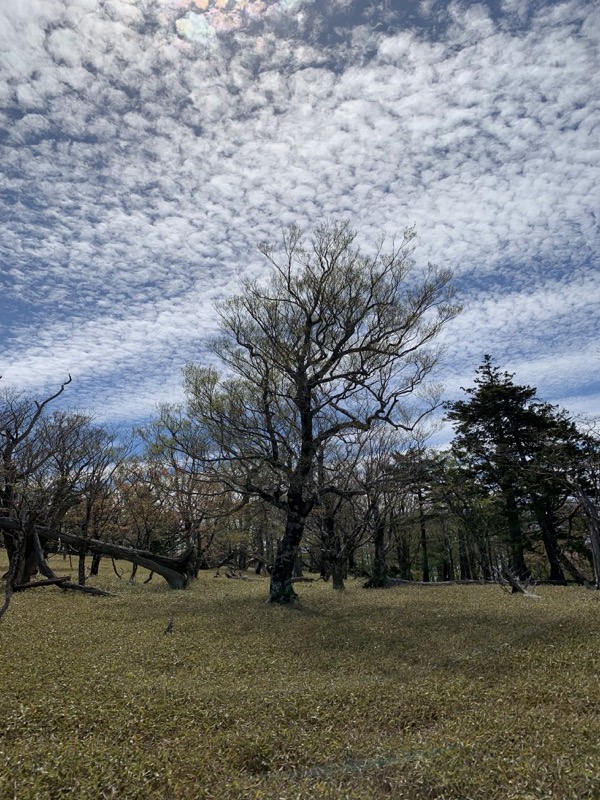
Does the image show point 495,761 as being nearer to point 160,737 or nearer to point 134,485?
point 160,737

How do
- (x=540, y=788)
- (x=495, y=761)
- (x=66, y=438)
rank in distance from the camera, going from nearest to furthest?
(x=540, y=788) < (x=495, y=761) < (x=66, y=438)

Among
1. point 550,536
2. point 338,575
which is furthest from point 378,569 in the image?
point 550,536

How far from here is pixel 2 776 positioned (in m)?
3.93

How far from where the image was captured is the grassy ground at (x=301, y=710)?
161 inches

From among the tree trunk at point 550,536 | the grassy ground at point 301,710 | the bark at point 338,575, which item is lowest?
the grassy ground at point 301,710

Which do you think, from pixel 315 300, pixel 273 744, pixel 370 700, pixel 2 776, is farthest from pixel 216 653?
pixel 315 300

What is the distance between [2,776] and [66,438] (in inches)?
897

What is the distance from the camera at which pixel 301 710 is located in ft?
18.6

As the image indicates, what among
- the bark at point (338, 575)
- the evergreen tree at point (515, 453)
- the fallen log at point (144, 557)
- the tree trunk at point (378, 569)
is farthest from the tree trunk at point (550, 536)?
the fallen log at point (144, 557)

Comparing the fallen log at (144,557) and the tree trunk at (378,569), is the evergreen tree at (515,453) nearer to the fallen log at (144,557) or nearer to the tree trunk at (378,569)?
the tree trunk at (378,569)

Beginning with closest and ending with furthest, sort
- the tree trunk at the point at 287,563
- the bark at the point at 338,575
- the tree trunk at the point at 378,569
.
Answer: the tree trunk at the point at 287,563, the bark at the point at 338,575, the tree trunk at the point at 378,569

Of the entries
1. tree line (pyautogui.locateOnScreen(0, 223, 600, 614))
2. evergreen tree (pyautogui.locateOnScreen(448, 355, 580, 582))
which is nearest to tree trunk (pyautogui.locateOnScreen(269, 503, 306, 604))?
tree line (pyautogui.locateOnScreen(0, 223, 600, 614))

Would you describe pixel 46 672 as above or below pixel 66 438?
below

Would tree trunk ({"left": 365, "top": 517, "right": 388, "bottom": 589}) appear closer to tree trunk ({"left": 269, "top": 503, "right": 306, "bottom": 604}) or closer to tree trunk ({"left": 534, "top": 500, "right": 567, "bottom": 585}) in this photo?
tree trunk ({"left": 269, "top": 503, "right": 306, "bottom": 604})
